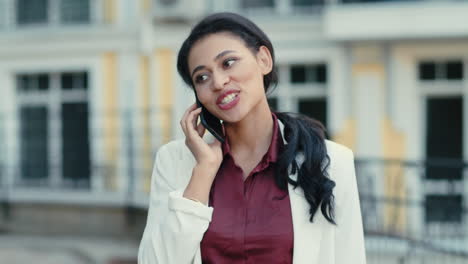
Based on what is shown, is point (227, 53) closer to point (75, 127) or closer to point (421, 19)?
point (421, 19)

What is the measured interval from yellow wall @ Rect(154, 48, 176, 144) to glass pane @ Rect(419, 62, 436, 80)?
3582 millimetres

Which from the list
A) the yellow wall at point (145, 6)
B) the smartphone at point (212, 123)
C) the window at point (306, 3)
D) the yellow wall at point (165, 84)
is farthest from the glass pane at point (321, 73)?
the smartphone at point (212, 123)

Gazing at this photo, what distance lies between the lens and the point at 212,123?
1.93 m

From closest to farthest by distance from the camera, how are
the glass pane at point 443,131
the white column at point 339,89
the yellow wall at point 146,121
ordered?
the white column at point 339,89 → the glass pane at point 443,131 → the yellow wall at point 146,121

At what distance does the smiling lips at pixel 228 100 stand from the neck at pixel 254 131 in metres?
0.08

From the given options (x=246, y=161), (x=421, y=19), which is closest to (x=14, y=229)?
(x=421, y=19)

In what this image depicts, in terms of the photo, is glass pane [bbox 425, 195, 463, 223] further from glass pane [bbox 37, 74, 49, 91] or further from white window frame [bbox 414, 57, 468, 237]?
glass pane [bbox 37, 74, 49, 91]

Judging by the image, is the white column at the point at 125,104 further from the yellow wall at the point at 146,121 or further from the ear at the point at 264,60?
the ear at the point at 264,60

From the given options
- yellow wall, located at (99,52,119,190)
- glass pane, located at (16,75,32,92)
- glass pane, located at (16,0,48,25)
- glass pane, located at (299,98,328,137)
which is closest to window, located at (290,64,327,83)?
glass pane, located at (299,98,328,137)

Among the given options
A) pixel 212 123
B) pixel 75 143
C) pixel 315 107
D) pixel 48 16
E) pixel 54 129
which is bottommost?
pixel 75 143

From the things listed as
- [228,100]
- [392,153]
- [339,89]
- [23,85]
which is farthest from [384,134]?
[228,100]

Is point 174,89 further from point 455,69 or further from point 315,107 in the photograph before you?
point 455,69

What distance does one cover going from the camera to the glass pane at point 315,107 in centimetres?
985

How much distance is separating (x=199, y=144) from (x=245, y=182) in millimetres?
164
